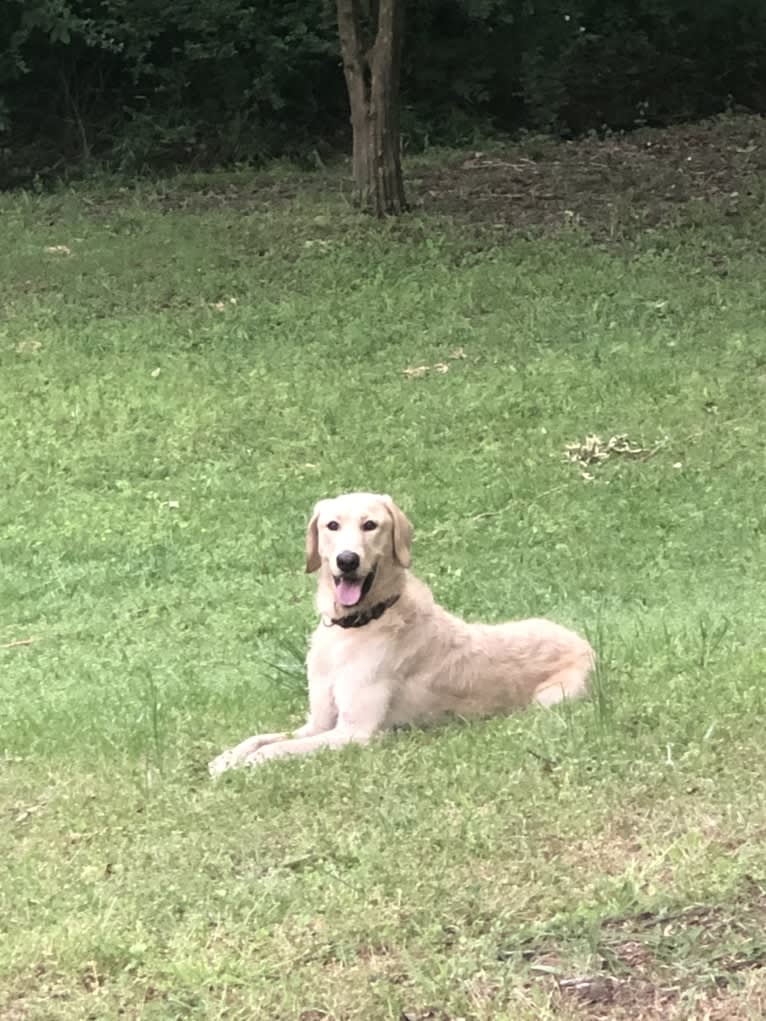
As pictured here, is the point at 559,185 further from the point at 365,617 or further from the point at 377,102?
the point at 365,617

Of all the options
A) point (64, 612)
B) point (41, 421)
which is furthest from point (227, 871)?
point (41, 421)

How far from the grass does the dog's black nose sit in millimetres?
621

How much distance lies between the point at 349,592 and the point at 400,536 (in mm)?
268

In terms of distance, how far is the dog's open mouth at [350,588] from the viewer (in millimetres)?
5336

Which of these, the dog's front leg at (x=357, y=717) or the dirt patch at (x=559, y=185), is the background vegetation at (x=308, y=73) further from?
the dog's front leg at (x=357, y=717)

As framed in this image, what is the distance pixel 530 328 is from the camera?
A: 1209 cm

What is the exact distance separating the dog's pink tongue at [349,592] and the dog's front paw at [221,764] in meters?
0.69

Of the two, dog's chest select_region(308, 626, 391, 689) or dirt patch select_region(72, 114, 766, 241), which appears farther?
dirt patch select_region(72, 114, 766, 241)

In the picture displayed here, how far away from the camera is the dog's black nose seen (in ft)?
17.3

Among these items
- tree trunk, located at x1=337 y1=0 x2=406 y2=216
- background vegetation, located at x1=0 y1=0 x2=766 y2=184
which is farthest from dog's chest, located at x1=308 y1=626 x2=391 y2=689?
background vegetation, located at x1=0 y1=0 x2=766 y2=184

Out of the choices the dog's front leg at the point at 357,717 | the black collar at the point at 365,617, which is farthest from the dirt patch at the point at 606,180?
the dog's front leg at the point at 357,717

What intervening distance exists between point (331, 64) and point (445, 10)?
5.68 ft

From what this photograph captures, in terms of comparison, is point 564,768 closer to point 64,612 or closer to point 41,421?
point 64,612

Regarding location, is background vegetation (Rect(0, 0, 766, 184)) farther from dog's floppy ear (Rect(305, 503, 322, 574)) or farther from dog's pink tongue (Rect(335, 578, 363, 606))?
dog's pink tongue (Rect(335, 578, 363, 606))
